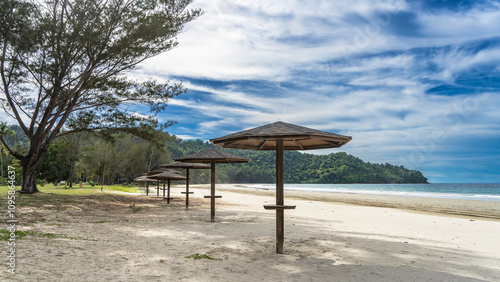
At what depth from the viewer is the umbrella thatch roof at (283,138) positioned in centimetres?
553

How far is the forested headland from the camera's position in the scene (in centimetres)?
4878

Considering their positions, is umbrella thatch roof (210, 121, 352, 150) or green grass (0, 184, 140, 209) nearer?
umbrella thatch roof (210, 121, 352, 150)

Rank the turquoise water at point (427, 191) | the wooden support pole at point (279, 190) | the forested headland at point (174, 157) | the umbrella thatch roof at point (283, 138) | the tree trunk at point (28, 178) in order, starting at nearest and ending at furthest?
the umbrella thatch roof at point (283, 138), the wooden support pole at point (279, 190), the tree trunk at point (28, 178), the turquoise water at point (427, 191), the forested headland at point (174, 157)

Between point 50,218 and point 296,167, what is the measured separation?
106 m

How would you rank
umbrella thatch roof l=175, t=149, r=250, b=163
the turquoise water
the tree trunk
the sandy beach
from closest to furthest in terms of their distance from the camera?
the sandy beach < umbrella thatch roof l=175, t=149, r=250, b=163 < the tree trunk < the turquoise water

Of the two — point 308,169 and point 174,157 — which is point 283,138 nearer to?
point 174,157

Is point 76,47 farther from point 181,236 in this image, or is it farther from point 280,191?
point 280,191

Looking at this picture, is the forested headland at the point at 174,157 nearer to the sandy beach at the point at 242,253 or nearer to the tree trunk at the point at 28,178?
the tree trunk at the point at 28,178

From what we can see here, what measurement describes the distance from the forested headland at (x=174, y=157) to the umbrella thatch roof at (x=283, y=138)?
3255cm

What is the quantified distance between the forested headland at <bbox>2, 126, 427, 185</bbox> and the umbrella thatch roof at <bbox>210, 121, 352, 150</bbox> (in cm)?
3255

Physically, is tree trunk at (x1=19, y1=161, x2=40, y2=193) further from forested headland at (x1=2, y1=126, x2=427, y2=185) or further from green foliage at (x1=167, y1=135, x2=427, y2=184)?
green foliage at (x1=167, y1=135, x2=427, y2=184)

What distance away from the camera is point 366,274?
493 cm

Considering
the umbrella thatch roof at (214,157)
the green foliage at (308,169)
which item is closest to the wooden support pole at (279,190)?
the umbrella thatch roof at (214,157)

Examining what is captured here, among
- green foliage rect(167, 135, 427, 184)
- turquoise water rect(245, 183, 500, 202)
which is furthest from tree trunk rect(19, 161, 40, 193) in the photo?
green foliage rect(167, 135, 427, 184)
